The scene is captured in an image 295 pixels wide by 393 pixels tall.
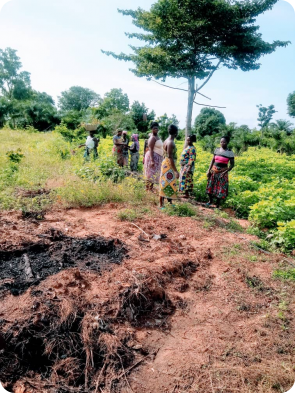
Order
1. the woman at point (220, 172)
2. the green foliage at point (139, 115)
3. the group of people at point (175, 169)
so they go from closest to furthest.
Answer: the group of people at point (175, 169), the woman at point (220, 172), the green foliage at point (139, 115)

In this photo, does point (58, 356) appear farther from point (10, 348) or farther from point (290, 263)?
point (290, 263)

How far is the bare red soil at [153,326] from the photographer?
6.71 ft

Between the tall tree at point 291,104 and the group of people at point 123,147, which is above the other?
the tall tree at point 291,104

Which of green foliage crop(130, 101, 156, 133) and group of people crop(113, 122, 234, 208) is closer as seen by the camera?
group of people crop(113, 122, 234, 208)

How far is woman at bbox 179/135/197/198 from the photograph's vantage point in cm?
662

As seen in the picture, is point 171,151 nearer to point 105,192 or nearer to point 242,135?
point 105,192

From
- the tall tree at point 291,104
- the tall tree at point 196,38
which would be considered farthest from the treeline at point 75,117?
the tall tree at point 291,104

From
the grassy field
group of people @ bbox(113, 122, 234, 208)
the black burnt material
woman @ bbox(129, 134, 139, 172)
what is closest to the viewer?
the black burnt material

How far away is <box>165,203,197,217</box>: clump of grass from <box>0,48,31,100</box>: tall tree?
42413mm

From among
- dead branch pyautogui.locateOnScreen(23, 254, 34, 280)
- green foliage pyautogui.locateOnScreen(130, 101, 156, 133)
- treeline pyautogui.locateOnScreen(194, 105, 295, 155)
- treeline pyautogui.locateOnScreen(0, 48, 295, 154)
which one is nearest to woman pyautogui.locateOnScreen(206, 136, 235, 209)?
dead branch pyautogui.locateOnScreen(23, 254, 34, 280)

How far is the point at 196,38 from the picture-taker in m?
10.1

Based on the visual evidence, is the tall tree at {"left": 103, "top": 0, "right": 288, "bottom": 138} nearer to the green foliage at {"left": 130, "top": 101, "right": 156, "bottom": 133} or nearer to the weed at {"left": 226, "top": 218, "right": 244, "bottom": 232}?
the weed at {"left": 226, "top": 218, "right": 244, "bottom": 232}

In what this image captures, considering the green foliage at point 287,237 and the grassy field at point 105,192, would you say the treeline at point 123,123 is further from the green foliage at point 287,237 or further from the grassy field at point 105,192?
the green foliage at point 287,237

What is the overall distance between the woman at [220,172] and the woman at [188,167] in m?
0.59
